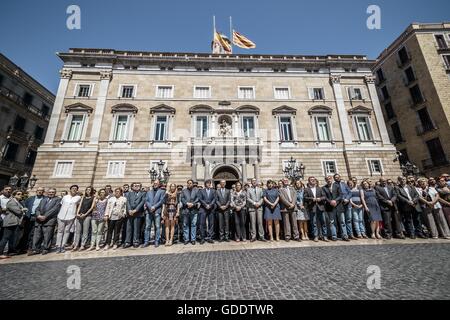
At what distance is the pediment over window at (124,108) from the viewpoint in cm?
1753

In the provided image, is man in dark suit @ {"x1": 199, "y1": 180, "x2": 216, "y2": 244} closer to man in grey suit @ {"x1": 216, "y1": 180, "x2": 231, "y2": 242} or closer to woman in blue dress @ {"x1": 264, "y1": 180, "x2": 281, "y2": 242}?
man in grey suit @ {"x1": 216, "y1": 180, "x2": 231, "y2": 242}

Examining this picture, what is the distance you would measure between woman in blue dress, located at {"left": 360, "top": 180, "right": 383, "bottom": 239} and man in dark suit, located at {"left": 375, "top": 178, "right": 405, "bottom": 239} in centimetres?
19

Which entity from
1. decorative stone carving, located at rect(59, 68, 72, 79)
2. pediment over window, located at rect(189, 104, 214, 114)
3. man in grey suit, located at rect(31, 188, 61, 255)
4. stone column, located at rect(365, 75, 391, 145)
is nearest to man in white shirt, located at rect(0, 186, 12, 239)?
man in grey suit, located at rect(31, 188, 61, 255)

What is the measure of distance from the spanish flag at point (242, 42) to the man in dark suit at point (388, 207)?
19143 millimetres

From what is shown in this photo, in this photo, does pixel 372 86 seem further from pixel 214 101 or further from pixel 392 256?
pixel 392 256

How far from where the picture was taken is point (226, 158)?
1652 centimetres

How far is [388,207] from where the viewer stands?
7.06 metres

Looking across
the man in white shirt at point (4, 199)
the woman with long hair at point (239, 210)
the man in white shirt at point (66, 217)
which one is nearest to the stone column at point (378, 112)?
the woman with long hair at point (239, 210)

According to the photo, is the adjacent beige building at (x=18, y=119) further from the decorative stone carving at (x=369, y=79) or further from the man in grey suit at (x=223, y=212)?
the decorative stone carving at (x=369, y=79)

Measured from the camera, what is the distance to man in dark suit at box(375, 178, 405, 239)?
6.91 meters

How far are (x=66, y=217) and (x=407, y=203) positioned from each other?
11.8 m

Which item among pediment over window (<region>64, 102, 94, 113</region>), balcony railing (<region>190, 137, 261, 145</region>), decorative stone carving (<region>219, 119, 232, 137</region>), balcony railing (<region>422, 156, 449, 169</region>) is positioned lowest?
balcony railing (<region>422, 156, 449, 169</region>)
